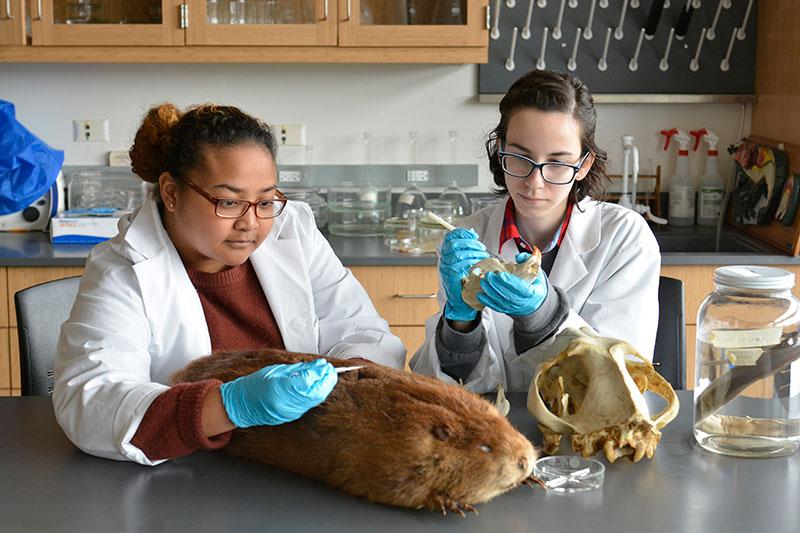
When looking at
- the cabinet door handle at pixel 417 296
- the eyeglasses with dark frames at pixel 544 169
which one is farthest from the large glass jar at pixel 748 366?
the cabinet door handle at pixel 417 296

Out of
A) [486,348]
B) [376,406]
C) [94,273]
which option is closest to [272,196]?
[94,273]

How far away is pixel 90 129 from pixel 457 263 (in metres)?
2.37

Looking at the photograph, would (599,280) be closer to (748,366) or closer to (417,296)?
(748,366)

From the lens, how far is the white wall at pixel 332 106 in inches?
144

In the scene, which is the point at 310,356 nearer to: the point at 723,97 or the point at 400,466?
the point at 400,466

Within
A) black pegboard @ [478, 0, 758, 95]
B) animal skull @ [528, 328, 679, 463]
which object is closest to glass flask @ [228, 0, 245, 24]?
black pegboard @ [478, 0, 758, 95]

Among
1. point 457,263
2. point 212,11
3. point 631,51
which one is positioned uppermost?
point 212,11

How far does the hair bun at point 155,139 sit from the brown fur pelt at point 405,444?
680mm

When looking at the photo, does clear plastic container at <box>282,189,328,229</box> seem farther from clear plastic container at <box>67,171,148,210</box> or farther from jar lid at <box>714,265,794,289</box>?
jar lid at <box>714,265,794,289</box>

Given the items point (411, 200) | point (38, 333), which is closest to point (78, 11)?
Result: point (411, 200)

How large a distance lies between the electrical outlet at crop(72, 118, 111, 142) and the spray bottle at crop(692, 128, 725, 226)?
6.88ft

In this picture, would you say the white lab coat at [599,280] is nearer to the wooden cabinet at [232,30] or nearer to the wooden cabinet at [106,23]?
the wooden cabinet at [232,30]

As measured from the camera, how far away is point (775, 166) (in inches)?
129

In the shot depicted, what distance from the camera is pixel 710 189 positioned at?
3.64m
